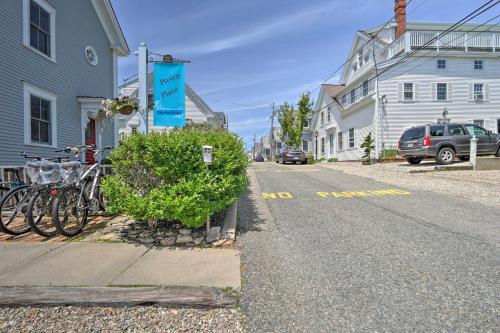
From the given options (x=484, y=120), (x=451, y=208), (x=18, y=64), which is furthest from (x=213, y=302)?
(x=484, y=120)

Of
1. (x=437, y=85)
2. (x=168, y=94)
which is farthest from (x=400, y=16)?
(x=168, y=94)

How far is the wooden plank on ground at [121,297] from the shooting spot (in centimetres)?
261

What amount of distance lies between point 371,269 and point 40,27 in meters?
11.2

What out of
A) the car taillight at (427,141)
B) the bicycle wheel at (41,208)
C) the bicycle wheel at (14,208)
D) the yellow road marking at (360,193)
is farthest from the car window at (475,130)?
the bicycle wheel at (14,208)

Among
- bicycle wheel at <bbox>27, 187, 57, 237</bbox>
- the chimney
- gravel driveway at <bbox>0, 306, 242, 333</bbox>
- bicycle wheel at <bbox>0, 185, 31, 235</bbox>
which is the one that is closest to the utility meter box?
gravel driveway at <bbox>0, 306, 242, 333</bbox>

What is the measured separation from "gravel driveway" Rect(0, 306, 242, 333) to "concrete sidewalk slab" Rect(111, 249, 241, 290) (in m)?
0.34

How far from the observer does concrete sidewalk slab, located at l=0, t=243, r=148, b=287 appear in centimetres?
295

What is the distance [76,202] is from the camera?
467cm

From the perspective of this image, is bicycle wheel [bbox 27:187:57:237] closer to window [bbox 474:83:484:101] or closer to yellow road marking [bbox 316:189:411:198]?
yellow road marking [bbox 316:189:411:198]

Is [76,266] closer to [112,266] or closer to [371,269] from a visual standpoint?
[112,266]

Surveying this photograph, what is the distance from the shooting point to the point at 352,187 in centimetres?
945

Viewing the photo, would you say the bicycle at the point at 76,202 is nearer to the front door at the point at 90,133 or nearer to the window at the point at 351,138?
the front door at the point at 90,133

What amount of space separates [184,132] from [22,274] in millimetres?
2550

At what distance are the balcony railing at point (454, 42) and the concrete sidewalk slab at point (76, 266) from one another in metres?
20.6
